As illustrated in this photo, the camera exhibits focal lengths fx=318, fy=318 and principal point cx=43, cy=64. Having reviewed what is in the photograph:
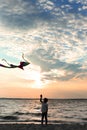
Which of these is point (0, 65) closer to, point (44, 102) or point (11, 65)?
point (11, 65)

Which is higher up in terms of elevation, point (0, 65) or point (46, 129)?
point (0, 65)

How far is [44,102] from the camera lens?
24234 millimetres

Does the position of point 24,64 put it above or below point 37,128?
above

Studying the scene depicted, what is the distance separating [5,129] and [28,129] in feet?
5.51

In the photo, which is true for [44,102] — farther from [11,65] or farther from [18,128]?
[11,65]

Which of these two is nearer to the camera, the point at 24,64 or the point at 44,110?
the point at 24,64

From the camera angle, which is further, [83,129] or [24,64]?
[83,129]

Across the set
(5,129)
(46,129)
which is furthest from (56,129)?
(5,129)

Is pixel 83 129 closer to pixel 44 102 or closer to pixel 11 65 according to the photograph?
pixel 44 102

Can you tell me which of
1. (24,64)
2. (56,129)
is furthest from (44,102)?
(24,64)

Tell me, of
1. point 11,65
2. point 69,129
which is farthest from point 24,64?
point 69,129

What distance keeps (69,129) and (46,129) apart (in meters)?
1.83

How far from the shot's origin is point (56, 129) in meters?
23.5

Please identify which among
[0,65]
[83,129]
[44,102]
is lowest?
[83,129]
